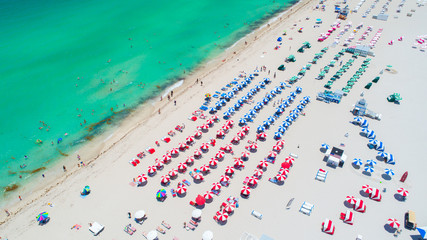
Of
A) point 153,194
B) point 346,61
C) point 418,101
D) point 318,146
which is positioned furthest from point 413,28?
point 153,194

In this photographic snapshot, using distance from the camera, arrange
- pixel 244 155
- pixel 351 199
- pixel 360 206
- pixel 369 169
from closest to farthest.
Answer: pixel 360 206 → pixel 351 199 → pixel 369 169 → pixel 244 155

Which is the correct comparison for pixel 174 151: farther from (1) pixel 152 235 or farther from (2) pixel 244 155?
(1) pixel 152 235

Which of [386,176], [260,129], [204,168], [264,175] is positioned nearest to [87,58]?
[204,168]

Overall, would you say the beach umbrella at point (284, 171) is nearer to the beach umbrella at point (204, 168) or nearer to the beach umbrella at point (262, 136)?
the beach umbrella at point (262, 136)

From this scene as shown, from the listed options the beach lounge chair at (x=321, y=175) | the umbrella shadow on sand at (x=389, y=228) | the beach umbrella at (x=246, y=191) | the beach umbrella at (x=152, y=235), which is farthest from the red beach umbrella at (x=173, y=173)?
the umbrella shadow on sand at (x=389, y=228)

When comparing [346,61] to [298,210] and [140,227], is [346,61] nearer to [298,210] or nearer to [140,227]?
[298,210]

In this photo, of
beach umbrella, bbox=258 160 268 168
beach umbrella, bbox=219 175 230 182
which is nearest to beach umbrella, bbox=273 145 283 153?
beach umbrella, bbox=258 160 268 168
